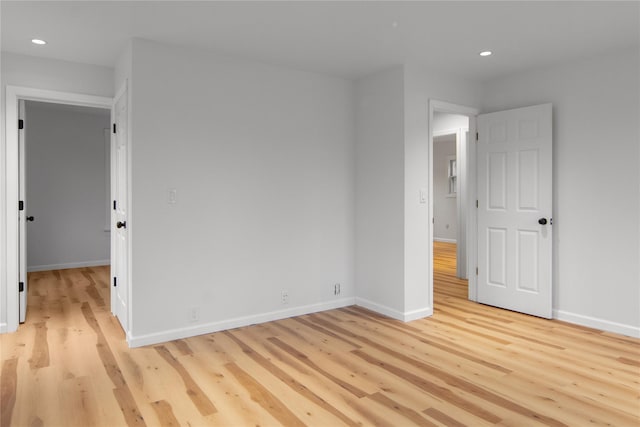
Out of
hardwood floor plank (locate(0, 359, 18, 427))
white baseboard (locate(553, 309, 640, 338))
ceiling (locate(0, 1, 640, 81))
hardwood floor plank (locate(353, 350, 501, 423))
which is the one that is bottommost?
hardwood floor plank (locate(353, 350, 501, 423))

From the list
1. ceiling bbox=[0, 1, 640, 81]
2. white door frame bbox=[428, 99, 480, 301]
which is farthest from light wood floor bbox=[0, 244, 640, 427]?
ceiling bbox=[0, 1, 640, 81]

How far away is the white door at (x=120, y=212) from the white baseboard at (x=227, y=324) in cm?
24

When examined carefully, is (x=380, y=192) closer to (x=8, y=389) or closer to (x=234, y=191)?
(x=234, y=191)

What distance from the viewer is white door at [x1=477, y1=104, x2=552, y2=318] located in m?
4.15

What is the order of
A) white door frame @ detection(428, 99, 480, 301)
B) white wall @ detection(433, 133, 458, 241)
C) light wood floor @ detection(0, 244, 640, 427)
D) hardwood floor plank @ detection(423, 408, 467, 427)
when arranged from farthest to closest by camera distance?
white wall @ detection(433, 133, 458, 241), white door frame @ detection(428, 99, 480, 301), light wood floor @ detection(0, 244, 640, 427), hardwood floor plank @ detection(423, 408, 467, 427)

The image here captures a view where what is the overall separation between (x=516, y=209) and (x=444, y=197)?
21.5 ft

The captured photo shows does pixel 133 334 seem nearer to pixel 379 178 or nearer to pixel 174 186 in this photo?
pixel 174 186

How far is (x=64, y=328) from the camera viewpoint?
391cm

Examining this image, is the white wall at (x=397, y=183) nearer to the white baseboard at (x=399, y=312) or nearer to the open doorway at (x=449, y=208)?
the white baseboard at (x=399, y=312)

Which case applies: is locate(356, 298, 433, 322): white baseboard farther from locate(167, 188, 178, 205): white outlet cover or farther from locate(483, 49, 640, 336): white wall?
locate(167, 188, 178, 205): white outlet cover

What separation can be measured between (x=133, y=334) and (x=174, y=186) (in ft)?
3.97

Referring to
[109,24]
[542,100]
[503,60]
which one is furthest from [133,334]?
[542,100]

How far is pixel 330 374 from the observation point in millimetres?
2930

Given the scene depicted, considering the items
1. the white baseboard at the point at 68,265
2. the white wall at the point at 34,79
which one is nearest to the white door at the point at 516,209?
the white wall at the point at 34,79
